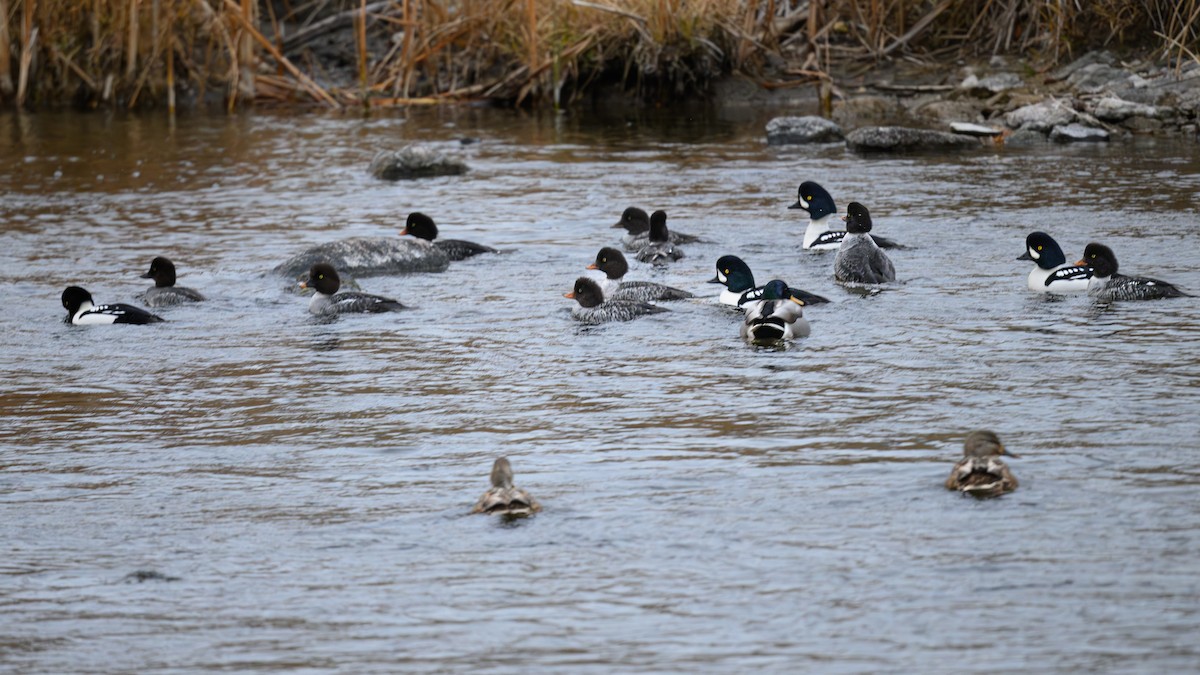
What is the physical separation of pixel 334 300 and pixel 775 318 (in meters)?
3.53

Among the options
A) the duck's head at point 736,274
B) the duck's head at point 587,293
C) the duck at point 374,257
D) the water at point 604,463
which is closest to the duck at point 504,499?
the water at point 604,463

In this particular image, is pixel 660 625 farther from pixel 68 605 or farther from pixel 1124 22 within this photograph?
pixel 1124 22

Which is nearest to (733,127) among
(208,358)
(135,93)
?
(135,93)

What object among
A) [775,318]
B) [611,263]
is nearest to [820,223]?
[611,263]

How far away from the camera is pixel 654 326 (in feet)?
37.3

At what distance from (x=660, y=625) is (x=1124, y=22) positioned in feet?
63.2

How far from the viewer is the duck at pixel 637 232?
14.5 m

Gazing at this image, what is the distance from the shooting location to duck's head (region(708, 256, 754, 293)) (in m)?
11.7

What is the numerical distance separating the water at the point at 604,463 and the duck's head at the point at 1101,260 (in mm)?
426

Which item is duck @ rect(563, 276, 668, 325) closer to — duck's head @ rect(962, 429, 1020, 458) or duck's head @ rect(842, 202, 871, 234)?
duck's head @ rect(842, 202, 871, 234)

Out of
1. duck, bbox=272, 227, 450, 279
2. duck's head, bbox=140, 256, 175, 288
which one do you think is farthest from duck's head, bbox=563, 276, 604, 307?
duck's head, bbox=140, 256, 175, 288

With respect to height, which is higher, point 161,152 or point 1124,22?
point 1124,22

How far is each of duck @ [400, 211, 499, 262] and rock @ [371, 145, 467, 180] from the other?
5.11 meters

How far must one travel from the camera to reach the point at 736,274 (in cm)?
1178
